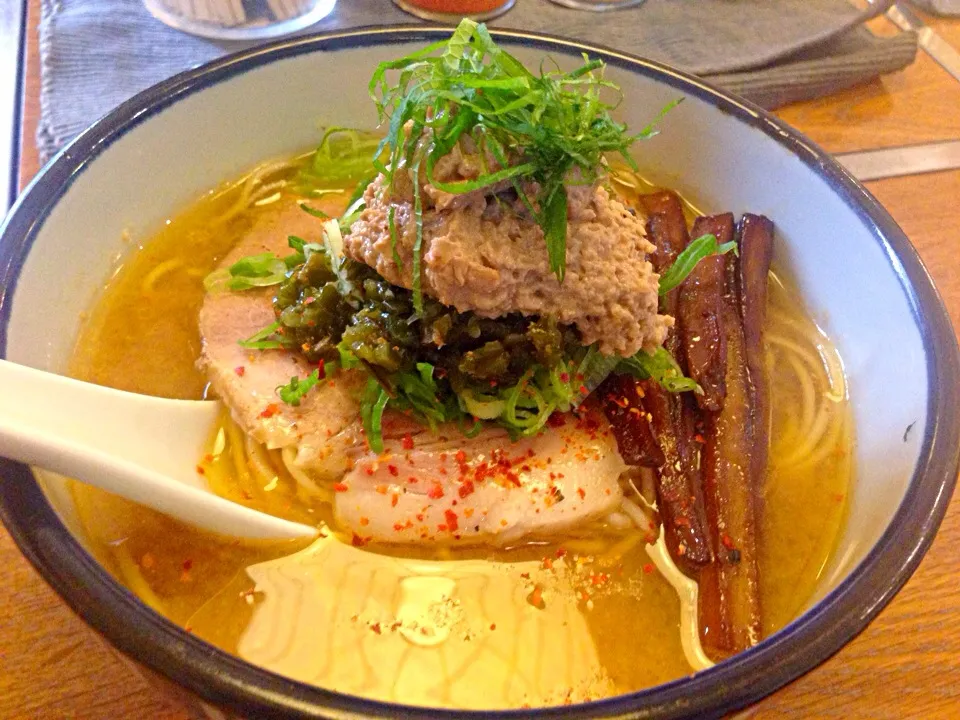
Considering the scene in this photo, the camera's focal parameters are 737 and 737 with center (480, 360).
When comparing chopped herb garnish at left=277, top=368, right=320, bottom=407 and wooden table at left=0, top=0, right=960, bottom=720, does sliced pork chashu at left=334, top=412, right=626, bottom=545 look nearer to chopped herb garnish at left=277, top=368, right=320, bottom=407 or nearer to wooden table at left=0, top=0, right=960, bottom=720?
chopped herb garnish at left=277, top=368, right=320, bottom=407

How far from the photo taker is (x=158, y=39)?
2.05m

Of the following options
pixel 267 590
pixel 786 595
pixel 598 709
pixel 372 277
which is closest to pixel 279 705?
pixel 598 709

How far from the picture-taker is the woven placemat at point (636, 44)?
6.16ft

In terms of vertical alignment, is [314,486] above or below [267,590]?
above

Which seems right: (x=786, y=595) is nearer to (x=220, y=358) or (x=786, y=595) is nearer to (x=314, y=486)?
(x=314, y=486)

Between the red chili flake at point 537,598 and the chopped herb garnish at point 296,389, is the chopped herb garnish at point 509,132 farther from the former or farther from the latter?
the red chili flake at point 537,598

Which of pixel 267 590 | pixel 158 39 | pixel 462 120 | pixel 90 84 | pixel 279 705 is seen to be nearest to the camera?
pixel 279 705

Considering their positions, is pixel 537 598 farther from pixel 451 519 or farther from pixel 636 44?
pixel 636 44

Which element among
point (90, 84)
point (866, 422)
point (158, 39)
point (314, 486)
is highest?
point (158, 39)

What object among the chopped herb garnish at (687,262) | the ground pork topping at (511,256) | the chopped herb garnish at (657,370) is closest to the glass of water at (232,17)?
the ground pork topping at (511,256)

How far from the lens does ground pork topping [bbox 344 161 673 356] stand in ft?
3.39

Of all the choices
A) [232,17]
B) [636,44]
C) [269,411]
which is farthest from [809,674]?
[232,17]

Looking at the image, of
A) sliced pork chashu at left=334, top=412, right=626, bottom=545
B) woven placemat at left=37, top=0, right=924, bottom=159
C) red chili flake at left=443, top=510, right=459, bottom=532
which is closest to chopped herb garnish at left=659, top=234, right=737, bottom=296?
sliced pork chashu at left=334, top=412, right=626, bottom=545

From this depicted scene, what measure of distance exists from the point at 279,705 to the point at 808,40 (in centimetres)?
215
